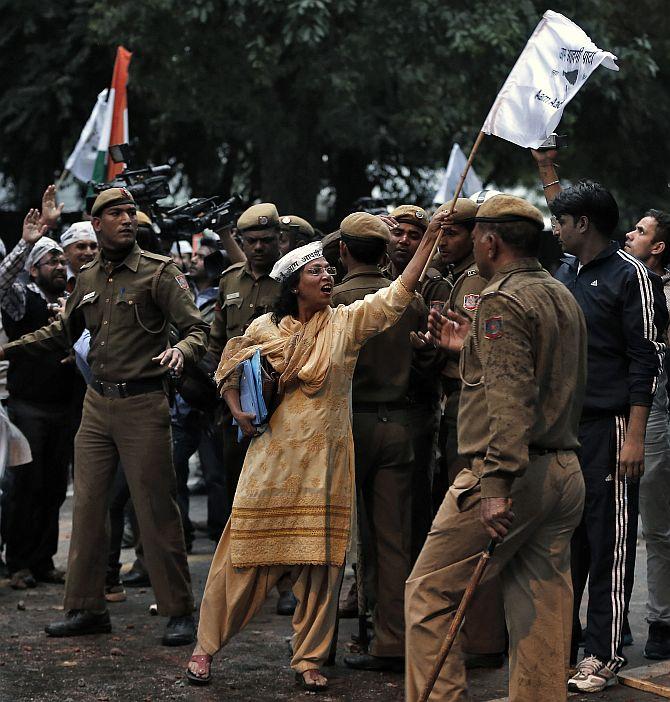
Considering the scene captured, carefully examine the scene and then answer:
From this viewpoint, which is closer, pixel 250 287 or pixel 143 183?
pixel 250 287

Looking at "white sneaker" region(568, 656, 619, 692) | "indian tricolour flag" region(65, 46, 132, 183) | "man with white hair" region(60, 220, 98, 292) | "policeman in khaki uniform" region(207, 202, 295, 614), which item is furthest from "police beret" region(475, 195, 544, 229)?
"indian tricolour flag" region(65, 46, 132, 183)

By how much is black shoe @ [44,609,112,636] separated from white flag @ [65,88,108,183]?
6388mm

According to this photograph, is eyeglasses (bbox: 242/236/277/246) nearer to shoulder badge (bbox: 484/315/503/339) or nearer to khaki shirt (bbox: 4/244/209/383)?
khaki shirt (bbox: 4/244/209/383)

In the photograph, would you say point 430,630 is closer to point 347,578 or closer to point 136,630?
point 136,630

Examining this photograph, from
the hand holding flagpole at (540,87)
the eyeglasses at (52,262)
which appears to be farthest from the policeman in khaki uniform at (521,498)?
the eyeglasses at (52,262)

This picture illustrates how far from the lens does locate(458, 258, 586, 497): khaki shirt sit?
483 cm

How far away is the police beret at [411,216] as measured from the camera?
7422 mm

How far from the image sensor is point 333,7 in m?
18.0

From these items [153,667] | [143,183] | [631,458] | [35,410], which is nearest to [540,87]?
[631,458]

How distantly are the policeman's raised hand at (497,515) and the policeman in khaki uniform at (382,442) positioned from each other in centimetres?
195

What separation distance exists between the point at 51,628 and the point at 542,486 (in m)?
3.60

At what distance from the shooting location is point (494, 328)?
4918 mm

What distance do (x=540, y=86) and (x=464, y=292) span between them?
1.09m

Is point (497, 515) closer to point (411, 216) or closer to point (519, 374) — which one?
point (519, 374)
